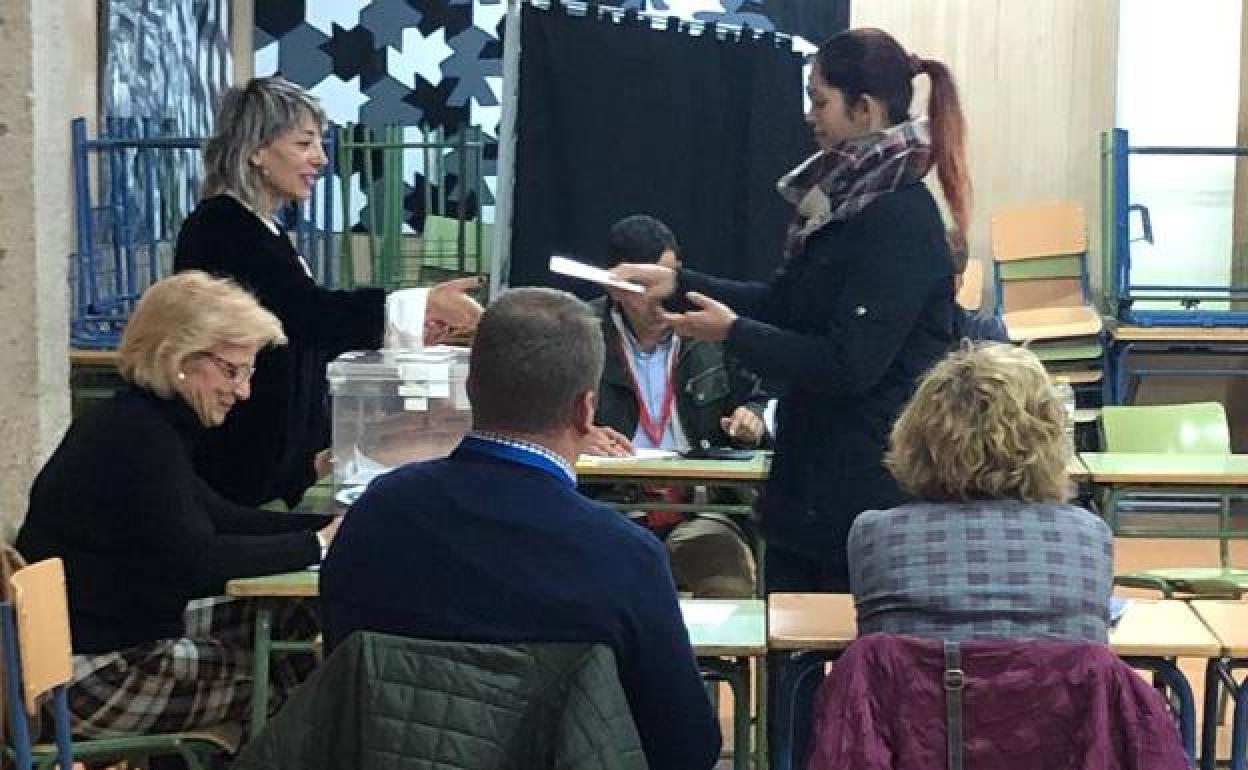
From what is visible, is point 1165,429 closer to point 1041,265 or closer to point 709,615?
point 709,615

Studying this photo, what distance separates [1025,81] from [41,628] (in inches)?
265

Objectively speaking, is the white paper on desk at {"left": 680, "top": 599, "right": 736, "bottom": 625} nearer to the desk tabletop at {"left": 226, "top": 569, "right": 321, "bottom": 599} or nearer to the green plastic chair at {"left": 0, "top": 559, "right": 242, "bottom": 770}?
the desk tabletop at {"left": 226, "top": 569, "right": 321, "bottom": 599}

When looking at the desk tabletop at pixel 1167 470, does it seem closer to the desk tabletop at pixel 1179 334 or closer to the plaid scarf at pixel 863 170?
the plaid scarf at pixel 863 170

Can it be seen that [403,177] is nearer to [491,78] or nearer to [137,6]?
[491,78]

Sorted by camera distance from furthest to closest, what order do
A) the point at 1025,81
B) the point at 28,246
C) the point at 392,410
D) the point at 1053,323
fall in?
the point at 1025,81
the point at 1053,323
the point at 28,246
the point at 392,410

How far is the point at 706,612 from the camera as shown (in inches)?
121

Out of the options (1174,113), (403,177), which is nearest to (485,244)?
(403,177)

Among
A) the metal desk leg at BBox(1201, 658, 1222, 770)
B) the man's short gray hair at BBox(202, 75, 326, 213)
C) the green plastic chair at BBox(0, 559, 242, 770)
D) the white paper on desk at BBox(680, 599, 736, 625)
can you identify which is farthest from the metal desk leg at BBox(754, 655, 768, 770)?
the man's short gray hair at BBox(202, 75, 326, 213)

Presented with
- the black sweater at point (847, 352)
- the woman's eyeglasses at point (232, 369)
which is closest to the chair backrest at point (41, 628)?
the woman's eyeglasses at point (232, 369)

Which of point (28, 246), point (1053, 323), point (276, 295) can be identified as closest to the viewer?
point (276, 295)

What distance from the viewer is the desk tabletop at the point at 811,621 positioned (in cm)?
287

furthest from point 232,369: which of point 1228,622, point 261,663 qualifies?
point 1228,622

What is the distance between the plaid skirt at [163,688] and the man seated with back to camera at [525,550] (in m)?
1.16

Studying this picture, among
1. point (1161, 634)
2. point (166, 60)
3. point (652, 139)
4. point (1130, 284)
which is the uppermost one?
point (166, 60)
